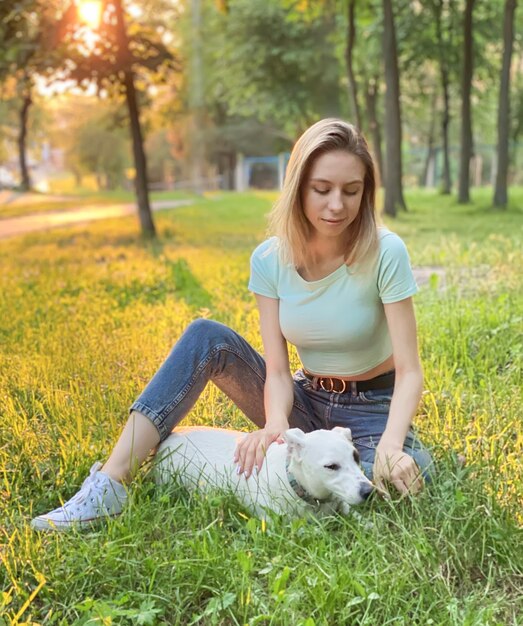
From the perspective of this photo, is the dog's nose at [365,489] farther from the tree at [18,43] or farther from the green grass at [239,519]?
the tree at [18,43]

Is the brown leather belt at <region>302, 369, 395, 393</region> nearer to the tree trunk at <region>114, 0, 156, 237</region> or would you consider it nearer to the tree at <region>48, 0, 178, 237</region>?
the tree at <region>48, 0, 178, 237</region>

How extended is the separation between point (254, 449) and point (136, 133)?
11.0m

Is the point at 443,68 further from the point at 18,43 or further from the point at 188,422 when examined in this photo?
the point at 188,422

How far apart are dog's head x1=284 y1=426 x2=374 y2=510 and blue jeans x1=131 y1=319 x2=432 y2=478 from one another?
0.28m

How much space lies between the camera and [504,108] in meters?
15.4

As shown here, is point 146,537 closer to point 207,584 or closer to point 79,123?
point 207,584

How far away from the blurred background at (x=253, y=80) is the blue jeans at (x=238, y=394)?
8.45m

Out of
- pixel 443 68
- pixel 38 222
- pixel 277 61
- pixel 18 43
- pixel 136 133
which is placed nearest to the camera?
pixel 18 43

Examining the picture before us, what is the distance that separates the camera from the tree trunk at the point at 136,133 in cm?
1169

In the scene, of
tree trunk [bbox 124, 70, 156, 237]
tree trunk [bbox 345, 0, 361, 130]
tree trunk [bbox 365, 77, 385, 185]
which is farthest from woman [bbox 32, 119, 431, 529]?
tree trunk [bbox 365, 77, 385, 185]

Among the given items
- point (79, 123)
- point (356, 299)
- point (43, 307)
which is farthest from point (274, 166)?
point (356, 299)

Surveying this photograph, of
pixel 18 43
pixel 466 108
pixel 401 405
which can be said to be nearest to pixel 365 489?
pixel 401 405

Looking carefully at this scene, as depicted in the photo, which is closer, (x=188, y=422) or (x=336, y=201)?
(x=336, y=201)

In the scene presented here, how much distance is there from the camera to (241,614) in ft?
7.12
